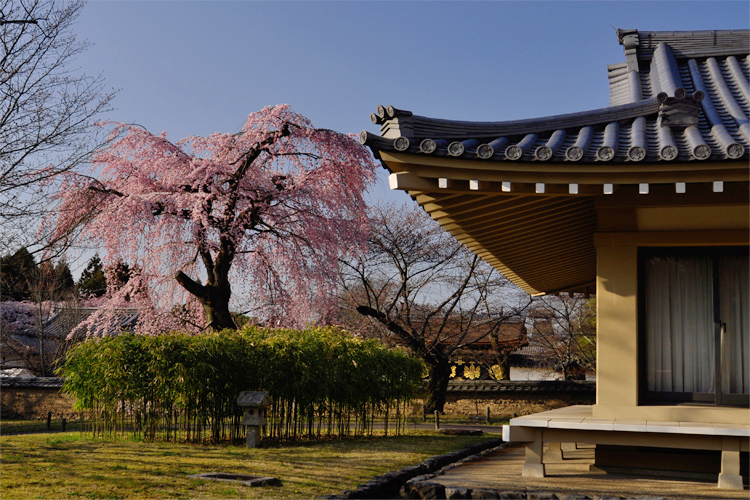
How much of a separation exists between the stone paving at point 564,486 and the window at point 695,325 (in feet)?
2.45

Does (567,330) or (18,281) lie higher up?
(18,281)

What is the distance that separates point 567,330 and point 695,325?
19.4 meters

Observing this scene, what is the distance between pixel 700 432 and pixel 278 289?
9.61 metres

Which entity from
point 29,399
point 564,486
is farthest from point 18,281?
point 564,486

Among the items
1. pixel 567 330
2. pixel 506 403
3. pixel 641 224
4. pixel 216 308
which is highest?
pixel 641 224

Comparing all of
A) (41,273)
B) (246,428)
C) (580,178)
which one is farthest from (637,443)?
(41,273)

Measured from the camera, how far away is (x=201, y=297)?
41.9 feet

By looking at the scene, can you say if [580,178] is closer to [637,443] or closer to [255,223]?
[637,443]

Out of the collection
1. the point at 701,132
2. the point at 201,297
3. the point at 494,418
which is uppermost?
the point at 701,132

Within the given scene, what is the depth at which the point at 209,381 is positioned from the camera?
9.51 m

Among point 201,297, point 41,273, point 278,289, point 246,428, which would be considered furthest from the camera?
point 41,273

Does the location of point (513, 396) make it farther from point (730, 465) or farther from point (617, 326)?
point (730, 465)

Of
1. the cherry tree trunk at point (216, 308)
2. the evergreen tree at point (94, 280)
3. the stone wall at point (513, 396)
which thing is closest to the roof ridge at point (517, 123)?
the cherry tree trunk at point (216, 308)

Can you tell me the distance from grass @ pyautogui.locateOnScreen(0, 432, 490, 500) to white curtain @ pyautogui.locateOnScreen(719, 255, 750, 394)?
359cm
